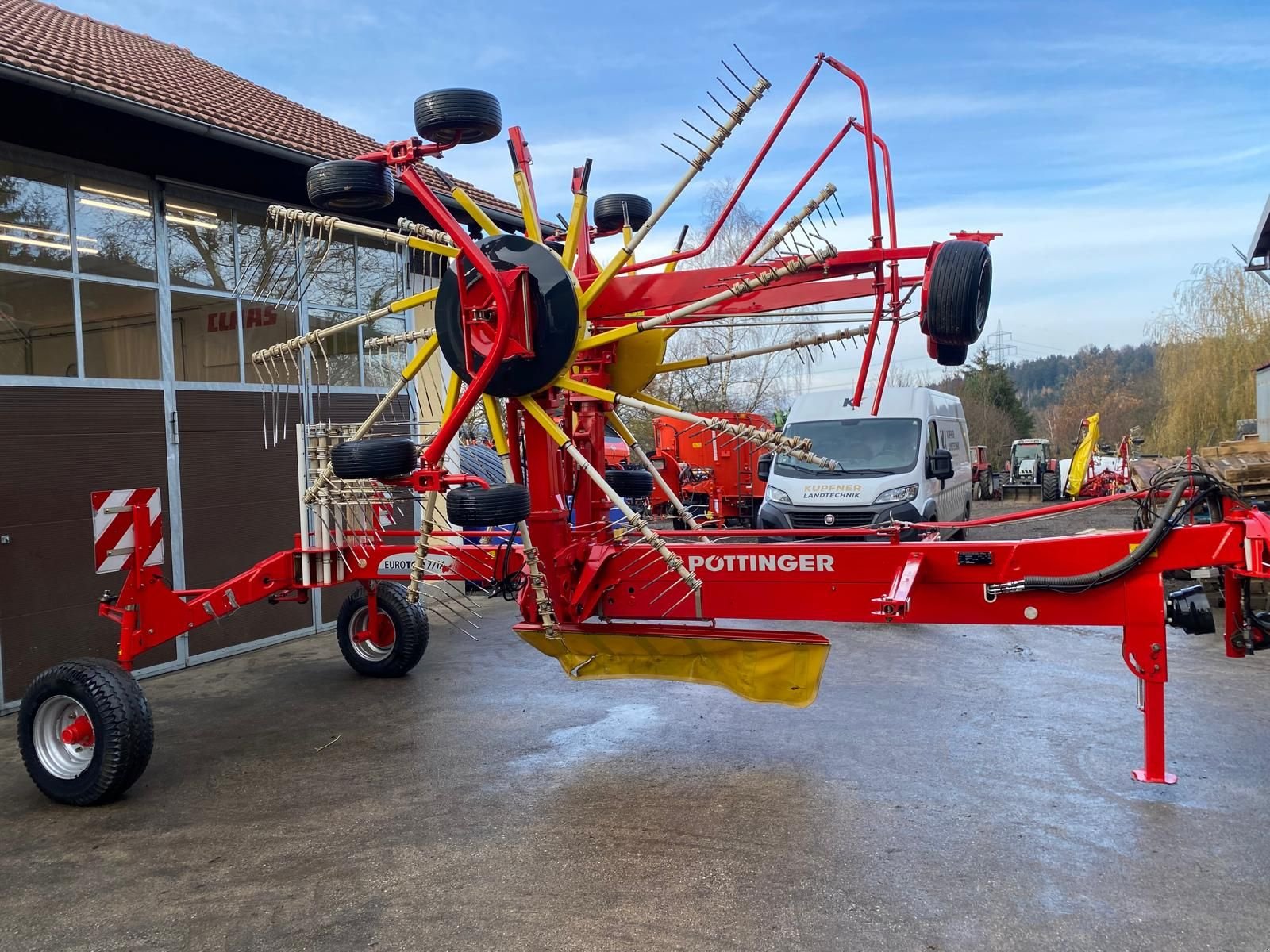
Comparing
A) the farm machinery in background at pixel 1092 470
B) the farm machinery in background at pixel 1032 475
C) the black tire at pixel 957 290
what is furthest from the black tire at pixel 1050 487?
the black tire at pixel 957 290

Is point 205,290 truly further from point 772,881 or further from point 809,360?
point 772,881

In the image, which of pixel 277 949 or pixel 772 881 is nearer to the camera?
pixel 277 949

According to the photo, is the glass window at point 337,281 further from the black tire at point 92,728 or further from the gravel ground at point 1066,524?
the gravel ground at point 1066,524

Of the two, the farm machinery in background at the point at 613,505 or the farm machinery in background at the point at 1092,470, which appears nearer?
the farm machinery in background at the point at 613,505

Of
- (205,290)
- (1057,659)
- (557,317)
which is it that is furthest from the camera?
(205,290)

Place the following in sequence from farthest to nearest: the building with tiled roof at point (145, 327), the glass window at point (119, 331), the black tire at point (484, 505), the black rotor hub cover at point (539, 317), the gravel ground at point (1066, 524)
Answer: the gravel ground at point (1066, 524) → the glass window at point (119, 331) → the building with tiled roof at point (145, 327) → the black rotor hub cover at point (539, 317) → the black tire at point (484, 505)

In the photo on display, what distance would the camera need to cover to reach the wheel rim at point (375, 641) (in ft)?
26.0

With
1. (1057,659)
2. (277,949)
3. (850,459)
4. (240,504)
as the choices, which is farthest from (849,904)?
(850,459)

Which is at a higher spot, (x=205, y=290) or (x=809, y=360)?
(x=205, y=290)

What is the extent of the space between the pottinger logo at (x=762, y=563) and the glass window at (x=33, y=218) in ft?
19.4

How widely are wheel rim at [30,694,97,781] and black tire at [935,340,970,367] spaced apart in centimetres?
484

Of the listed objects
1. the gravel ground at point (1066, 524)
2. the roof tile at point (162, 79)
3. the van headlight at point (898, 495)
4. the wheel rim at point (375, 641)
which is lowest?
the gravel ground at point (1066, 524)

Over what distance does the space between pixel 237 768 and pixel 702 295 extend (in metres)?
3.94

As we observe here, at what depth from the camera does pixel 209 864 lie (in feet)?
14.7
